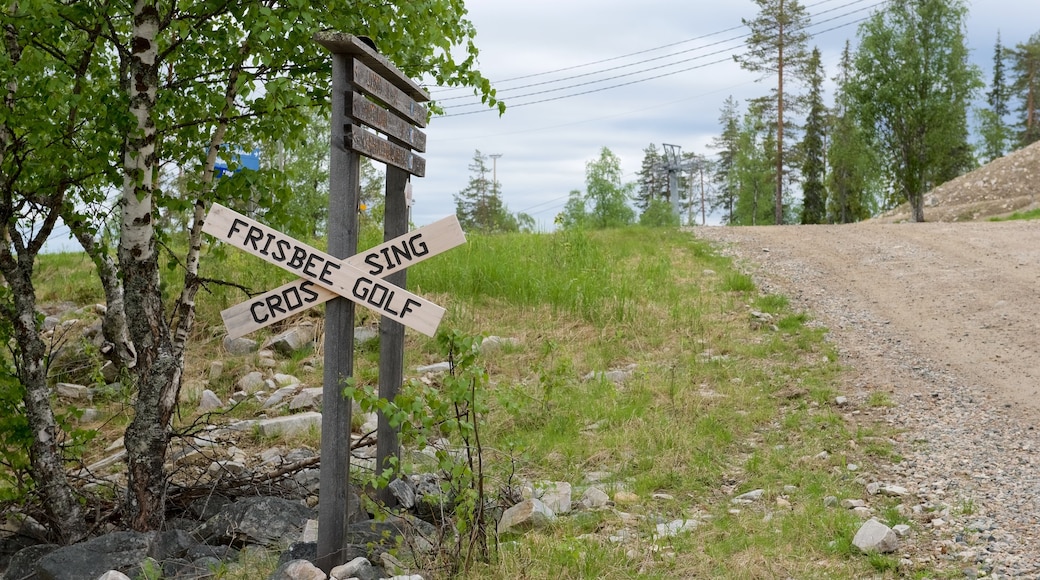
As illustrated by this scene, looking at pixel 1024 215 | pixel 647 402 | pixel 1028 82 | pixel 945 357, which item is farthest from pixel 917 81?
pixel 1028 82

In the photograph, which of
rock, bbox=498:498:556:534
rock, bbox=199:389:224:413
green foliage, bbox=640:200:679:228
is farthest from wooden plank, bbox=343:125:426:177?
green foliage, bbox=640:200:679:228

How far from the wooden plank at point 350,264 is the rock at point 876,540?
3000mm

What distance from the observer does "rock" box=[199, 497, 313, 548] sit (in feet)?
17.4

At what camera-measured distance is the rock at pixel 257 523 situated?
531 cm

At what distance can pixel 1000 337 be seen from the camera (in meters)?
10.0

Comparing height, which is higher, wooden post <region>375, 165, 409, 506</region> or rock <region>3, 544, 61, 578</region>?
wooden post <region>375, 165, 409, 506</region>

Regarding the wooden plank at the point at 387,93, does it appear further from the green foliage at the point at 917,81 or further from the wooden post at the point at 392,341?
the green foliage at the point at 917,81

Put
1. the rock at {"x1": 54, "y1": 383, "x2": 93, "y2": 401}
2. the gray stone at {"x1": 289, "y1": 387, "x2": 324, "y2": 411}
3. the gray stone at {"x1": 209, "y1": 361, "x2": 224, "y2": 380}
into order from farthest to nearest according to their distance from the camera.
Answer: the gray stone at {"x1": 209, "y1": 361, "x2": 224, "y2": 380} < the rock at {"x1": 54, "y1": 383, "x2": 93, "y2": 401} < the gray stone at {"x1": 289, "y1": 387, "x2": 324, "y2": 411}

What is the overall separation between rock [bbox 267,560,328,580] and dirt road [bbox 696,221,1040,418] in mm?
6484

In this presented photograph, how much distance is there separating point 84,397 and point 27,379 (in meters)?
4.66

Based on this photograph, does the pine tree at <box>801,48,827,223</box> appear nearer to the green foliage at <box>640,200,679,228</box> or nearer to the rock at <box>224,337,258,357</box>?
the green foliage at <box>640,200,679,228</box>

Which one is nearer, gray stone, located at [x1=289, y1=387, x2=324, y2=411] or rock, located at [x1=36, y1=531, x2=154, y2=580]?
rock, located at [x1=36, y1=531, x2=154, y2=580]

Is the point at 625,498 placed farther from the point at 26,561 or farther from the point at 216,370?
the point at 216,370

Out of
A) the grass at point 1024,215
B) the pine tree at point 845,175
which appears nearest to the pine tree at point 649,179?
the pine tree at point 845,175
